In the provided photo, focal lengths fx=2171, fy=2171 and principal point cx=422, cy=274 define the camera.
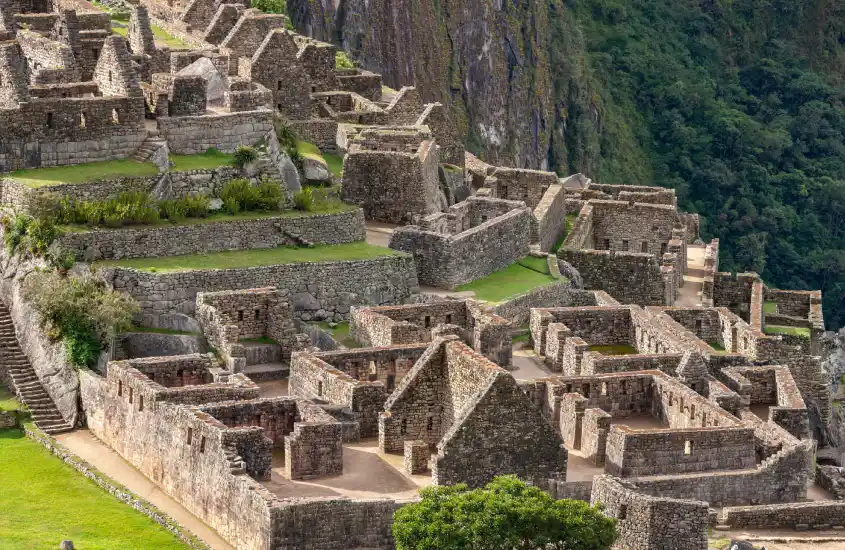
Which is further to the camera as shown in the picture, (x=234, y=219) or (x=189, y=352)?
(x=234, y=219)

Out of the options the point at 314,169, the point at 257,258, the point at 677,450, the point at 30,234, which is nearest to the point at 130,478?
the point at 30,234

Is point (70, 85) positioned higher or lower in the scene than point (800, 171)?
higher

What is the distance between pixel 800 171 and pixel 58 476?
129m

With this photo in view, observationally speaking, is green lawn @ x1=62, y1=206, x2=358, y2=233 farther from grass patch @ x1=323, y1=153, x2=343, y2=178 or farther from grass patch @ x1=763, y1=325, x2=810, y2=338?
grass patch @ x1=763, y1=325, x2=810, y2=338

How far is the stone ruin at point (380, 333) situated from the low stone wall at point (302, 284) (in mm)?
55

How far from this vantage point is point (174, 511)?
42156 millimetres

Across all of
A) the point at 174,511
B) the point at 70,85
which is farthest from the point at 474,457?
the point at 70,85

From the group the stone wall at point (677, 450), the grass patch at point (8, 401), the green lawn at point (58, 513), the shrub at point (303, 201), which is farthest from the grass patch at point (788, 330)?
the green lawn at point (58, 513)

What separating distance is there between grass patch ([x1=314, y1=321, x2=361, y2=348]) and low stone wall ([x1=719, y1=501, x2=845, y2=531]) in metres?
10.9

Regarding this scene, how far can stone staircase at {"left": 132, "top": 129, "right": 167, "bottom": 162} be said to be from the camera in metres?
54.7

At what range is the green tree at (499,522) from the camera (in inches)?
1503

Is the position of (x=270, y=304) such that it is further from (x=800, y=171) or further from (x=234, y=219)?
(x=800, y=171)

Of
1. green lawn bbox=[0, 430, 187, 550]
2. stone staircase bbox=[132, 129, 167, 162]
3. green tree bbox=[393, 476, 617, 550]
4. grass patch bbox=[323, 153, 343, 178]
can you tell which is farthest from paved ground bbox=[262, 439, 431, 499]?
grass patch bbox=[323, 153, 343, 178]

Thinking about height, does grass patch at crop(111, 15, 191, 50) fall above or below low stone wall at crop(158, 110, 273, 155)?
above
